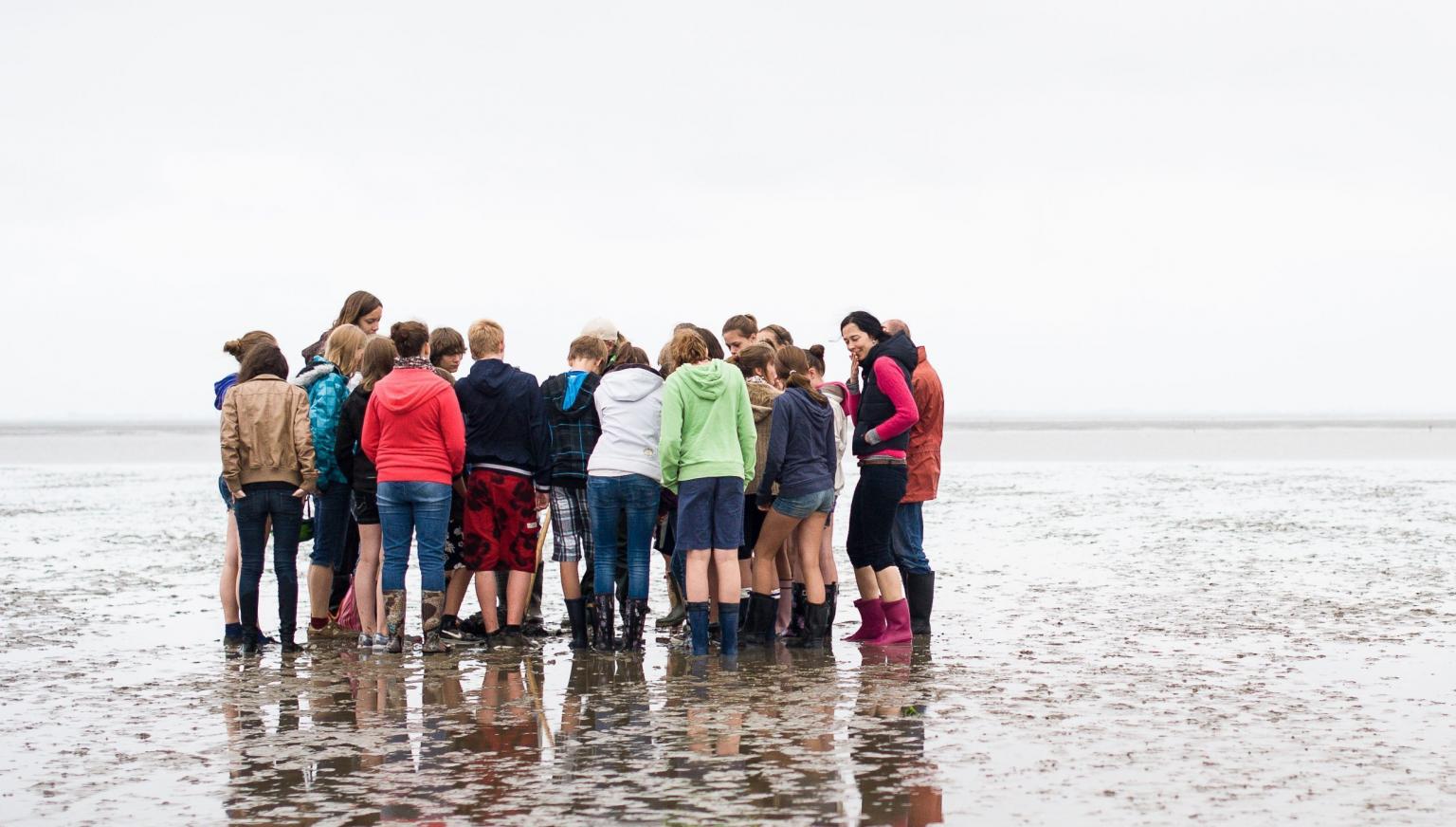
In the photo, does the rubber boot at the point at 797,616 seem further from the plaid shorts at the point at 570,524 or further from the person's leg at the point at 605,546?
the plaid shorts at the point at 570,524

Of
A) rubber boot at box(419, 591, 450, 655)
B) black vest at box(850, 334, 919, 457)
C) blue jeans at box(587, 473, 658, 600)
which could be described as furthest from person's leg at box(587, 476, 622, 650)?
black vest at box(850, 334, 919, 457)

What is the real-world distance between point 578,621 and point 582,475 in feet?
2.79

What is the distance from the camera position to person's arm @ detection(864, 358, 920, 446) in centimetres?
855

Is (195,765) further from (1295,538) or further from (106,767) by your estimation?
(1295,538)

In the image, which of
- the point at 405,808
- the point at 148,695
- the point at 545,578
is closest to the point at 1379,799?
the point at 405,808

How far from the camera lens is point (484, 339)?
887 centimetres

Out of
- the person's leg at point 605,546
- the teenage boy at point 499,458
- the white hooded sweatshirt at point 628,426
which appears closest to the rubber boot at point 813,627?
the person's leg at point 605,546

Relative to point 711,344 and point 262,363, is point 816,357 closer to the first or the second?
point 711,344

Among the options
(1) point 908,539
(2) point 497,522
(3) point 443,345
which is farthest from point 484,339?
(1) point 908,539

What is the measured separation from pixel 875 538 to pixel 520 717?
2821mm

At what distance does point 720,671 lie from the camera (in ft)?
26.2

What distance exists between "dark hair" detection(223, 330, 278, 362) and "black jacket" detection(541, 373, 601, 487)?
1.73 meters

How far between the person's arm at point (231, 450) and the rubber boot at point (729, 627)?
2.86m

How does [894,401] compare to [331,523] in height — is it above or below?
above
